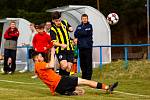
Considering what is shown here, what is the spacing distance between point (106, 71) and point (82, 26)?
4.13m

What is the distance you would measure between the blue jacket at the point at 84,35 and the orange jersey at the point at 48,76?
13.6 feet

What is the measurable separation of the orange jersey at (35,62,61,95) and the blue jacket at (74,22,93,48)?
4140 mm

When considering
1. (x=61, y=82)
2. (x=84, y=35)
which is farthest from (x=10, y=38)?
(x=61, y=82)

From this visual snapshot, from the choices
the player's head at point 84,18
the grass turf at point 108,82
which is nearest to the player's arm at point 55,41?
the grass turf at point 108,82

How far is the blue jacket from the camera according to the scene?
16.0 m

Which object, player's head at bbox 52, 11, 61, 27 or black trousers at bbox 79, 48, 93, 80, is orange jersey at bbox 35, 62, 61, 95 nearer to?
player's head at bbox 52, 11, 61, 27

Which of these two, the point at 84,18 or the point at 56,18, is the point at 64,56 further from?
the point at 84,18

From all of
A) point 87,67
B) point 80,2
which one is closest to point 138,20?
point 80,2

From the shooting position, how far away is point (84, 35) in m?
16.1

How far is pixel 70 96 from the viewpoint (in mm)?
11781

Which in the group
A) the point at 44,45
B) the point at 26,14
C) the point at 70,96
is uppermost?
the point at 26,14

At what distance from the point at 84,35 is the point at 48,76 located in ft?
14.7

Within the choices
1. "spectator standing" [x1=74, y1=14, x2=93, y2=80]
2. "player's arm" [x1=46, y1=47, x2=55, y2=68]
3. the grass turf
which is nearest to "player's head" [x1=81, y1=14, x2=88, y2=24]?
"spectator standing" [x1=74, y1=14, x2=93, y2=80]

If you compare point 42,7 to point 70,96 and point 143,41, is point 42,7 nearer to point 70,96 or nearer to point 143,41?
point 143,41
